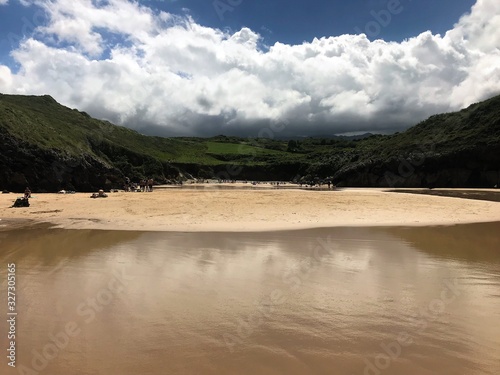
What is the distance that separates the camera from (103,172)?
56188 millimetres

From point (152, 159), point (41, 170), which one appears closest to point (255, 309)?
point (41, 170)

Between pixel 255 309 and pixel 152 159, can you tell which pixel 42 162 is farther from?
pixel 152 159

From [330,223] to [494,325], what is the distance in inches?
512

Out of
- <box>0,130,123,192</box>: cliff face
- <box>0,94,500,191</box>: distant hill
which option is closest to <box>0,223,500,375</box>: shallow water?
<box>0,130,123,192</box>: cliff face

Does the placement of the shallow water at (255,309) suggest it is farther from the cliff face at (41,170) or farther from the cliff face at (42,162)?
the cliff face at (42,162)

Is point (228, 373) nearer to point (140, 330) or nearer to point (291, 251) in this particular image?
point (140, 330)

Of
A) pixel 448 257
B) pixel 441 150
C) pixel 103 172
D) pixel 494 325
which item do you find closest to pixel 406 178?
pixel 441 150

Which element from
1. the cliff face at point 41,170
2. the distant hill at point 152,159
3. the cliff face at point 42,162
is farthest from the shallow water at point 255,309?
the distant hill at point 152,159

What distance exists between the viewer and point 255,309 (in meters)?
6.98

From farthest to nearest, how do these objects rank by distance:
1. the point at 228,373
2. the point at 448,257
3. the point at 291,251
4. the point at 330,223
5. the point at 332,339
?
the point at 330,223 < the point at 291,251 < the point at 448,257 < the point at 332,339 < the point at 228,373

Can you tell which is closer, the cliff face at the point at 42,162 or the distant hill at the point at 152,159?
the cliff face at the point at 42,162

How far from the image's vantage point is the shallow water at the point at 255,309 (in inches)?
198

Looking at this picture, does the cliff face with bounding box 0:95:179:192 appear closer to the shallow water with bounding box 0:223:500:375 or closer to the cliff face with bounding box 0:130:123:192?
the cliff face with bounding box 0:130:123:192

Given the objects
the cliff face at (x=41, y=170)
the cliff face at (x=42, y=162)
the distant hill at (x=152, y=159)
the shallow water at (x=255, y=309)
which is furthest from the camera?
the distant hill at (x=152, y=159)
